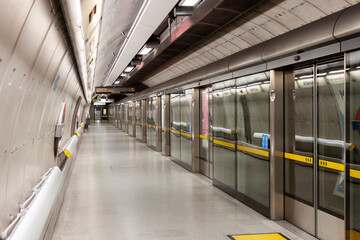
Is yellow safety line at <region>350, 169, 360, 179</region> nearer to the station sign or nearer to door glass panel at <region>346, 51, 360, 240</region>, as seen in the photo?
door glass panel at <region>346, 51, 360, 240</region>

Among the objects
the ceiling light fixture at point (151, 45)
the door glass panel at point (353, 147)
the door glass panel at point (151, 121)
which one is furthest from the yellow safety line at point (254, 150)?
the door glass panel at point (151, 121)

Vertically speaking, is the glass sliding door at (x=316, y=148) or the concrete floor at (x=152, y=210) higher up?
the glass sliding door at (x=316, y=148)

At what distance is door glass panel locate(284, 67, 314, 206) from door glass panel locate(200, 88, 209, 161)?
3.51 meters

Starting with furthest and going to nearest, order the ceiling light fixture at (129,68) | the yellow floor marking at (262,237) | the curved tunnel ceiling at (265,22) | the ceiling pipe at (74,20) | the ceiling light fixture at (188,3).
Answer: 1. the ceiling light fixture at (129,68)
2. the ceiling light fixture at (188,3)
3. the yellow floor marking at (262,237)
4. the curved tunnel ceiling at (265,22)
5. the ceiling pipe at (74,20)

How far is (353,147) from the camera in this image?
3.49m

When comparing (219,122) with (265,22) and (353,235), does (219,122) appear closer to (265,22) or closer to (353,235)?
(265,22)

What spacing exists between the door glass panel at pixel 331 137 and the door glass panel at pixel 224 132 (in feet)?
7.13

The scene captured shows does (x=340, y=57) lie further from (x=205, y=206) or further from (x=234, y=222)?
(x=205, y=206)

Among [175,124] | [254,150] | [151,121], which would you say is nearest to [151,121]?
[151,121]

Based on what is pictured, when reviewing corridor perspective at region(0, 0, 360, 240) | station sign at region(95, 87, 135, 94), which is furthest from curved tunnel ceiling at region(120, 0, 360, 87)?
station sign at region(95, 87, 135, 94)

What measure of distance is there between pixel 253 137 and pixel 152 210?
6.48 feet

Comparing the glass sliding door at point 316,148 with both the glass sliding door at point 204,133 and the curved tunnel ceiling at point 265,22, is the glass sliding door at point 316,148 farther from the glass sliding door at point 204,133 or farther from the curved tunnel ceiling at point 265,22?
the glass sliding door at point 204,133

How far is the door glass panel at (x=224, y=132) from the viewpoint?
6344 mm

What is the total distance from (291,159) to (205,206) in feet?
5.53
